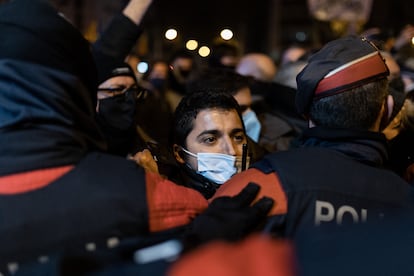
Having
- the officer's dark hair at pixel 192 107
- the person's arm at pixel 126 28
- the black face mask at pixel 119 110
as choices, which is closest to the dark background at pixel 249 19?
the black face mask at pixel 119 110

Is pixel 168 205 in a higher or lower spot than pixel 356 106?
lower

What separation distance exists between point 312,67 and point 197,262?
1.19 meters

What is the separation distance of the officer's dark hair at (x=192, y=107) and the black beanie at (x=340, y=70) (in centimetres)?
86

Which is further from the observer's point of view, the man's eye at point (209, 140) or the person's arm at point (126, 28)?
the man's eye at point (209, 140)

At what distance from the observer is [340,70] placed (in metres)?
2.02

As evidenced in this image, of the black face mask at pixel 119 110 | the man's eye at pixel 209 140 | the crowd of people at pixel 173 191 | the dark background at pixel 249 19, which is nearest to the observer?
the crowd of people at pixel 173 191

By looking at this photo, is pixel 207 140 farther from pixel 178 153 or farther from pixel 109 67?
pixel 109 67

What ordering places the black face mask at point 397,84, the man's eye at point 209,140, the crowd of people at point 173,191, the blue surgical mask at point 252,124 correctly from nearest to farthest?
the crowd of people at point 173,191 → the man's eye at point 209,140 → the black face mask at point 397,84 → the blue surgical mask at point 252,124

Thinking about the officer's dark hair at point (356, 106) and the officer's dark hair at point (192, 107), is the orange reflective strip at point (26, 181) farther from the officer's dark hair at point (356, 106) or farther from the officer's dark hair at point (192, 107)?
the officer's dark hair at point (192, 107)

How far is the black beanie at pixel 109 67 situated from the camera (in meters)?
2.98

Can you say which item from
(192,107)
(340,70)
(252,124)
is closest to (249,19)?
(252,124)

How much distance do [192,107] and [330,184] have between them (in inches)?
50.2

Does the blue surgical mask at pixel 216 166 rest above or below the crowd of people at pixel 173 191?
below

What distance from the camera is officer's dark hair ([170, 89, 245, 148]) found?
295 cm
